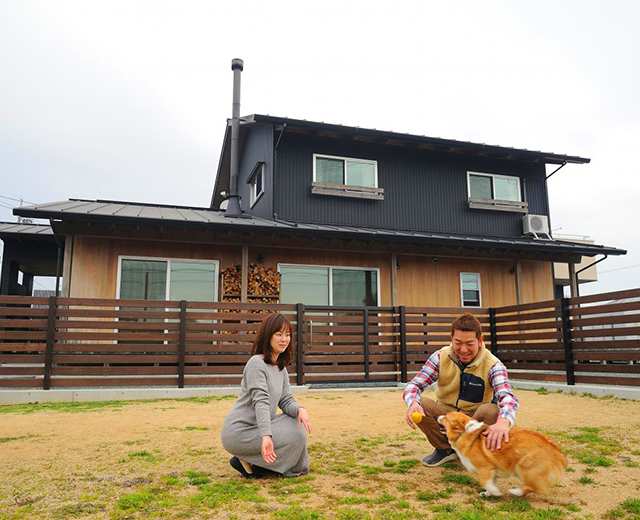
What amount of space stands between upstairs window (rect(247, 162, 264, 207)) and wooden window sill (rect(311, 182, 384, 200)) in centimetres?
168

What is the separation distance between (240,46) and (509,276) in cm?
1127

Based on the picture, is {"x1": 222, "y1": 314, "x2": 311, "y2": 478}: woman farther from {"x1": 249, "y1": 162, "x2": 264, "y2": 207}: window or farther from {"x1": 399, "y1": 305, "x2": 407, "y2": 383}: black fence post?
{"x1": 249, "y1": 162, "x2": 264, "y2": 207}: window

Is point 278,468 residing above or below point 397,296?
below

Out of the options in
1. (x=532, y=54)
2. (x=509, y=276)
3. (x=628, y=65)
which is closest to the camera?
(x=509, y=276)

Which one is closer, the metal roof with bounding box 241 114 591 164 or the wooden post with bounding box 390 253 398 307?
the wooden post with bounding box 390 253 398 307

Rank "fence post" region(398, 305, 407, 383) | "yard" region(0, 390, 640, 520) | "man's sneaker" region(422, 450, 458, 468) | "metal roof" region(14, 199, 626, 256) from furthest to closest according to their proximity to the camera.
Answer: "fence post" region(398, 305, 407, 383) → "metal roof" region(14, 199, 626, 256) → "man's sneaker" region(422, 450, 458, 468) → "yard" region(0, 390, 640, 520)

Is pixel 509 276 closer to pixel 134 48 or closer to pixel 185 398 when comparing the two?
pixel 185 398

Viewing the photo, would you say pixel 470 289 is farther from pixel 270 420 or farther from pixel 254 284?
pixel 270 420

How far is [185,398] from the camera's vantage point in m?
8.43

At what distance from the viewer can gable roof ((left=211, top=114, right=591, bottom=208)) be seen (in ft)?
42.8

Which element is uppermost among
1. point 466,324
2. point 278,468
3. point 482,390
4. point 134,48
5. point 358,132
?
point 134,48

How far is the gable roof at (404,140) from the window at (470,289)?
3.63 metres

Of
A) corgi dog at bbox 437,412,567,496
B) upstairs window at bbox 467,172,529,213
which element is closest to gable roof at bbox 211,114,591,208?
upstairs window at bbox 467,172,529,213

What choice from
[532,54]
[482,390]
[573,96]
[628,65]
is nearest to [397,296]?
→ [482,390]
